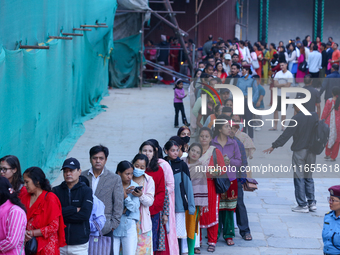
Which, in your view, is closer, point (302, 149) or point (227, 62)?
point (302, 149)

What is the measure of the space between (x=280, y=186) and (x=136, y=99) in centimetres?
776

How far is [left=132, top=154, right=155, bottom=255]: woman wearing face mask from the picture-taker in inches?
208

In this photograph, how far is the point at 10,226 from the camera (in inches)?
149

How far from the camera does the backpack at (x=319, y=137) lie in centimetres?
743

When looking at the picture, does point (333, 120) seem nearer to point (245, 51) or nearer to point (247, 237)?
point (247, 237)

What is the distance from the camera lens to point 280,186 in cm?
920

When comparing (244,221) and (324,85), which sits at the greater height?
(324,85)

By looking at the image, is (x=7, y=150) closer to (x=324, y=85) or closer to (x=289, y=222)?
(x=289, y=222)

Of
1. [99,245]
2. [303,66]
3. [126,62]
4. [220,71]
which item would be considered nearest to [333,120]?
[220,71]

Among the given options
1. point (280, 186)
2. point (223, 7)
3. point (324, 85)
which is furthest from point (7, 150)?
point (223, 7)

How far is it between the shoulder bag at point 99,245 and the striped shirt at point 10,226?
106cm

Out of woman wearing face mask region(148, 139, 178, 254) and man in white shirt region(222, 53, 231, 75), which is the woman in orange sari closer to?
man in white shirt region(222, 53, 231, 75)

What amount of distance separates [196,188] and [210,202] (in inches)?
12.5

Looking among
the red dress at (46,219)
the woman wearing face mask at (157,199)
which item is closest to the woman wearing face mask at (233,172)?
the woman wearing face mask at (157,199)
